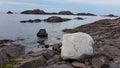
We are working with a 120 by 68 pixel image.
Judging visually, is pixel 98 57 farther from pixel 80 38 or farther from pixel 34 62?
pixel 34 62

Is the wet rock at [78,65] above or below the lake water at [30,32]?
above

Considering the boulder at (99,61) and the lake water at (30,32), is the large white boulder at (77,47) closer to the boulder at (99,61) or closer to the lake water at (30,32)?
the boulder at (99,61)

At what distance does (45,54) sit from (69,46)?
14.1 ft

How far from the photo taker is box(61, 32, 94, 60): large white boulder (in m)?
19.0

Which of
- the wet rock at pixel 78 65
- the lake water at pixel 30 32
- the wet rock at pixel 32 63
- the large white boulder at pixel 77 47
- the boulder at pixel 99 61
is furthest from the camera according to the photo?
the lake water at pixel 30 32

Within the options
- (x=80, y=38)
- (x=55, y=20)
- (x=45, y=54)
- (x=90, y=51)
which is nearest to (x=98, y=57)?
(x=90, y=51)

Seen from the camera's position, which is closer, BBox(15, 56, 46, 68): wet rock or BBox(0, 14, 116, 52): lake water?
BBox(15, 56, 46, 68): wet rock

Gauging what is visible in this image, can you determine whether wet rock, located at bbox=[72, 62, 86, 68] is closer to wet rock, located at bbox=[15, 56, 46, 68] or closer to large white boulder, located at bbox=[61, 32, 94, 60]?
large white boulder, located at bbox=[61, 32, 94, 60]

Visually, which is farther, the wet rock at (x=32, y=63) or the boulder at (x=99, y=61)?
the wet rock at (x=32, y=63)

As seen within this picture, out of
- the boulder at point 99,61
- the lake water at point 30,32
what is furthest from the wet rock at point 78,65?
the lake water at point 30,32

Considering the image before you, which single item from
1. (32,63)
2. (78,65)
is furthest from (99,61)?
(32,63)

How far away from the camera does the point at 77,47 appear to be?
1922 centimetres

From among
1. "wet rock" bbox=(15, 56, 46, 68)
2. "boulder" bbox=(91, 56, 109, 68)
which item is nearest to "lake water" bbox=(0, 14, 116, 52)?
"wet rock" bbox=(15, 56, 46, 68)

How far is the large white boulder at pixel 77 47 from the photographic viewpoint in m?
19.0
